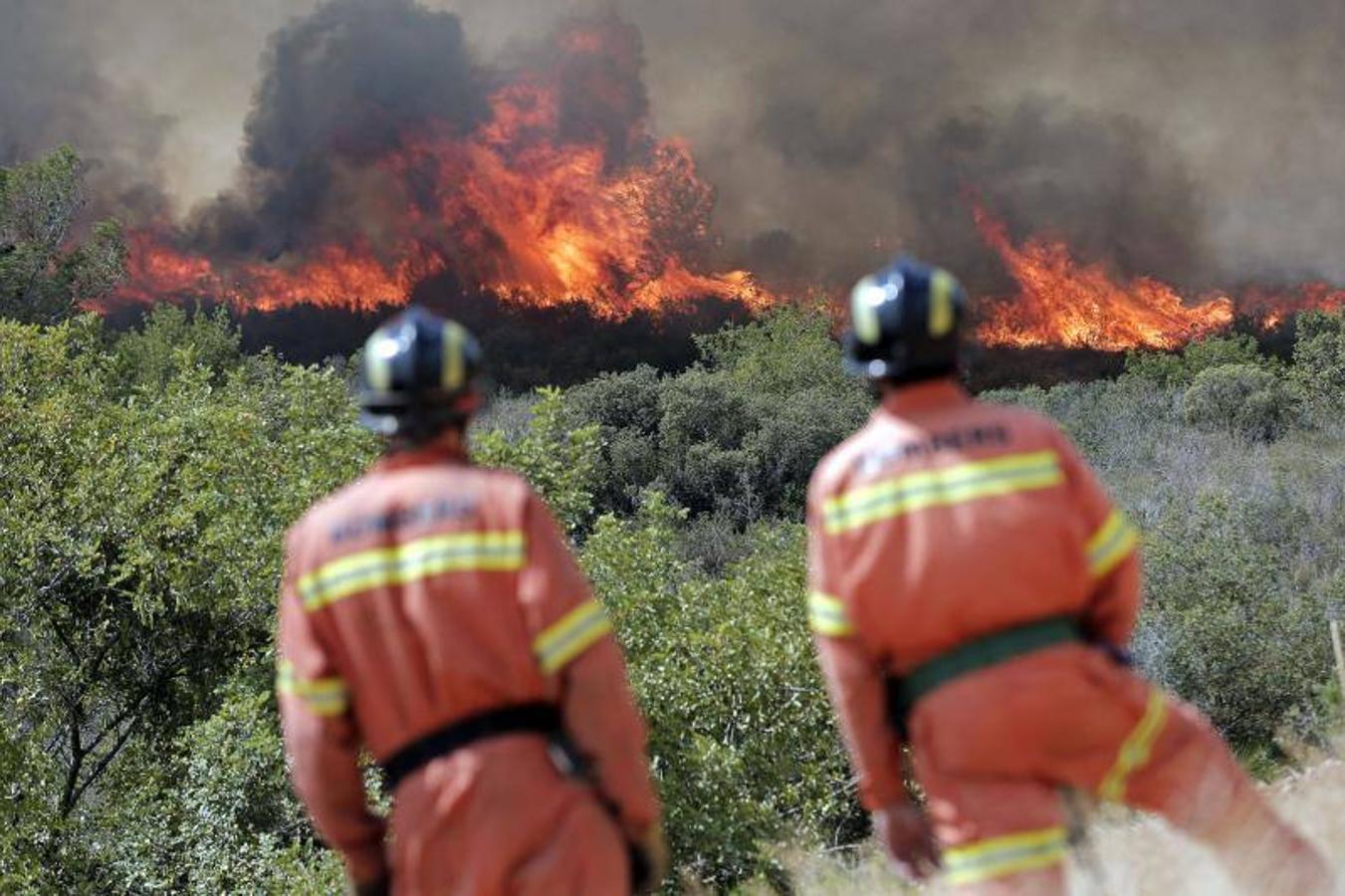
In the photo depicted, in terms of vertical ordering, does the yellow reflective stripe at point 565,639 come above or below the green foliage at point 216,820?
above

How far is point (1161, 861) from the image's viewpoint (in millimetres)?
4105

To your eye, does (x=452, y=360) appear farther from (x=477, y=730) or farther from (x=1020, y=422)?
(x=1020, y=422)

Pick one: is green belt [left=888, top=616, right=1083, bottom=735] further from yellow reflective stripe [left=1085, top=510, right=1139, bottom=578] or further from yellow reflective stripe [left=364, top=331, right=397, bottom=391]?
yellow reflective stripe [left=364, top=331, right=397, bottom=391]

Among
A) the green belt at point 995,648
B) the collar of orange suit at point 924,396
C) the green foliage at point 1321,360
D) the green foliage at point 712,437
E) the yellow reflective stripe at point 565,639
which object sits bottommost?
the green foliage at point 1321,360

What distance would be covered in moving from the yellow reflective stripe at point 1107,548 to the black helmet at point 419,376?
154 cm

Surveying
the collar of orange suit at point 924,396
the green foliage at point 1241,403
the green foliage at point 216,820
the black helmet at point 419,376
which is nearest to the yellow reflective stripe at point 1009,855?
the collar of orange suit at point 924,396

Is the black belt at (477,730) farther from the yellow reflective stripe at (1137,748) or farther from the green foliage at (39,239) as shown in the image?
the green foliage at (39,239)

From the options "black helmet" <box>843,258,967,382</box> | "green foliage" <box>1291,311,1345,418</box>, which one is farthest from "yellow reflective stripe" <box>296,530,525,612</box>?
"green foliage" <box>1291,311,1345,418</box>

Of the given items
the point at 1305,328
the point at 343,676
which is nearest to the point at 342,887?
the point at 343,676

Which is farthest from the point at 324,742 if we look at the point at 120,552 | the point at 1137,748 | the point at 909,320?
the point at 120,552

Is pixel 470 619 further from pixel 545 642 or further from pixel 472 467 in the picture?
pixel 472 467

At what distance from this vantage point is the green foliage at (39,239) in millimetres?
43719

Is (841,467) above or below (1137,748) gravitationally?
above

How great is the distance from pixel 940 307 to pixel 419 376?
126 centimetres
